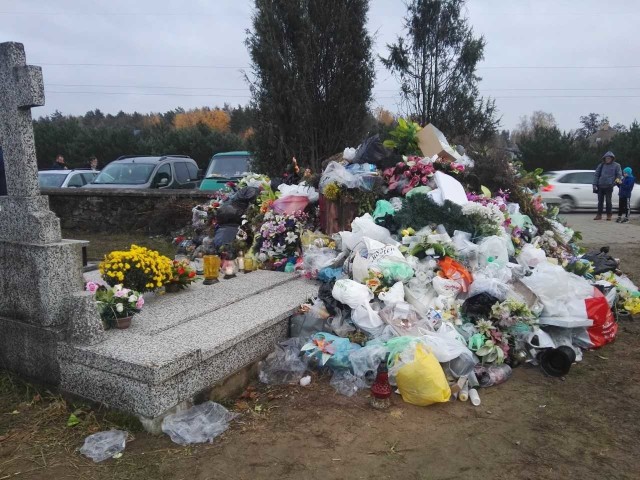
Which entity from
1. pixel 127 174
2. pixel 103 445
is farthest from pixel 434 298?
pixel 127 174

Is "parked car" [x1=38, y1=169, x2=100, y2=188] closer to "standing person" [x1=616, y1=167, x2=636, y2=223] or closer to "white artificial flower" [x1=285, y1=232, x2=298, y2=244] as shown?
"white artificial flower" [x1=285, y1=232, x2=298, y2=244]

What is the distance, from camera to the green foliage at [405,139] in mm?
6547

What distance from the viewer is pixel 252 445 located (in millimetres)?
2898

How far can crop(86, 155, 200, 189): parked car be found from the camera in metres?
11.0

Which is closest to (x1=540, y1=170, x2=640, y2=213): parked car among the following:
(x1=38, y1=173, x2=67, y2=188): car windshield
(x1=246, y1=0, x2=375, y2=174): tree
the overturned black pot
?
(x1=246, y1=0, x2=375, y2=174): tree

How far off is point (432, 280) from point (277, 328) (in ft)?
4.46

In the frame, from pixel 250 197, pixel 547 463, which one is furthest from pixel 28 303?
pixel 250 197

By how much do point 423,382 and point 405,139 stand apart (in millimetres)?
3959

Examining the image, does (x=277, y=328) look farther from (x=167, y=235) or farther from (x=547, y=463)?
(x=167, y=235)

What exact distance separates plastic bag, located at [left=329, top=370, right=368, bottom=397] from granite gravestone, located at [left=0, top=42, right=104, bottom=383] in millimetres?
1604

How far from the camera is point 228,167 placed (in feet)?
36.6

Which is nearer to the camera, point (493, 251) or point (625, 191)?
point (493, 251)

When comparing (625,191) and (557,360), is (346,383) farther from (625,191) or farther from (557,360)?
(625,191)

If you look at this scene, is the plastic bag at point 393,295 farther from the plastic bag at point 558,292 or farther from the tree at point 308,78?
the tree at point 308,78
